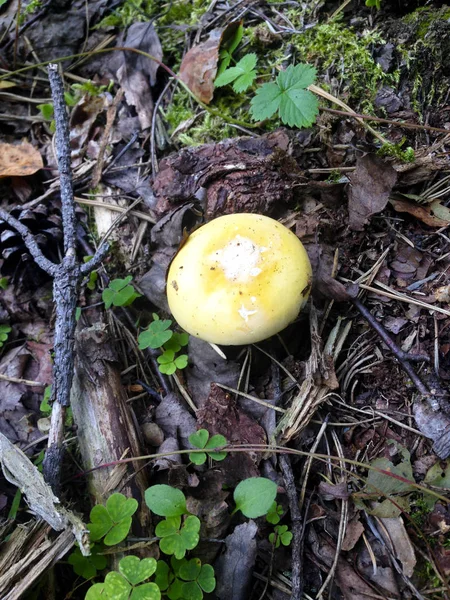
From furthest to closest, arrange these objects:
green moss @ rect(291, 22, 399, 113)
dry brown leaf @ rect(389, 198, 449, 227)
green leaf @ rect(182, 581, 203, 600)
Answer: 1. green moss @ rect(291, 22, 399, 113)
2. dry brown leaf @ rect(389, 198, 449, 227)
3. green leaf @ rect(182, 581, 203, 600)

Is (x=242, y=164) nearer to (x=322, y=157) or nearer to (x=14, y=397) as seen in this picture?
(x=322, y=157)

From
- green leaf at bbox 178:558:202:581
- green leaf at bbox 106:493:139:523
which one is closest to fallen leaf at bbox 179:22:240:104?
green leaf at bbox 106:493:139:523

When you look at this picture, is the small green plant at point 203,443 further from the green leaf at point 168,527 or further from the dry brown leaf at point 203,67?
the dry brown leaf at point 203,67

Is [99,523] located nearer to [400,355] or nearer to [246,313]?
[246,313]

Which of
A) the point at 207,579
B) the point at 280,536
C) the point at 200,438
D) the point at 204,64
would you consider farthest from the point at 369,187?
the point at 207,579

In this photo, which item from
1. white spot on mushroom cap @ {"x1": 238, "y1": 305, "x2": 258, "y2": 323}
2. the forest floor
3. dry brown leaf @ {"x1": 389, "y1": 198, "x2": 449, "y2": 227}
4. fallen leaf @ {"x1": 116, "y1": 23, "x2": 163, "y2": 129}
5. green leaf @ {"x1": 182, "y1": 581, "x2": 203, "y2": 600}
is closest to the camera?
green leaf @ {"x1": 182, "y1": 581, "x2": 203, "y2": 600}

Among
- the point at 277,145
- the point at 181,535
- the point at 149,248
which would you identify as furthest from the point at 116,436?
the point at 277,145

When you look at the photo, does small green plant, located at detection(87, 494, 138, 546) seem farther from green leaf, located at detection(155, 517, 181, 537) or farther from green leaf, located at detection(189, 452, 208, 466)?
green leaf, located at detection(189, 452, 208, 466)
